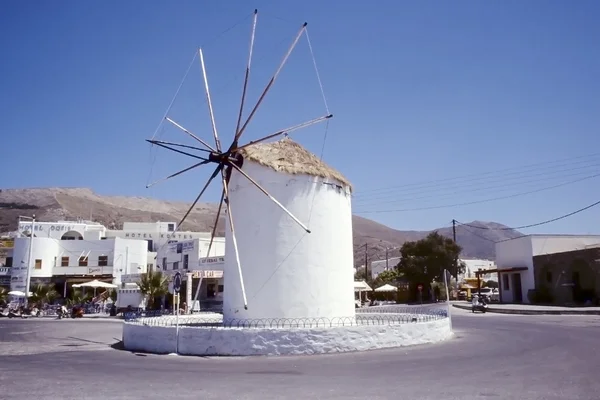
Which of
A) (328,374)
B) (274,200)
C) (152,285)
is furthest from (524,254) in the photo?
(328,374)

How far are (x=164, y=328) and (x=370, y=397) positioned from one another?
8.90m

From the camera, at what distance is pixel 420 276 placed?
54969 millimetres

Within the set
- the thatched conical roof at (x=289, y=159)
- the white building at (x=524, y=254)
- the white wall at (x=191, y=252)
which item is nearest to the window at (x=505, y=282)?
the white building at (x=524, y=254)

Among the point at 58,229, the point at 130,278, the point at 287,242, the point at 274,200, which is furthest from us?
the point at 58,229

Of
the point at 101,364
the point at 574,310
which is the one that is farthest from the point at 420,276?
the point at 101,364

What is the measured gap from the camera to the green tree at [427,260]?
179 feet

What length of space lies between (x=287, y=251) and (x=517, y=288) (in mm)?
38273

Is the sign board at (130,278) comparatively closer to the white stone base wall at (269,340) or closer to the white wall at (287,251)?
the white wall at (287,251)

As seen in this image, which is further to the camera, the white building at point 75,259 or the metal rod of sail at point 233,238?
the white building at point 75,259

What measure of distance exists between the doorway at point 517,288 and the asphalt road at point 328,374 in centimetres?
3374

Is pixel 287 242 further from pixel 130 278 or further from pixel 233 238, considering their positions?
pixel 130 278

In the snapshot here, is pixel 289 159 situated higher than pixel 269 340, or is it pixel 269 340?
pixel 289 159

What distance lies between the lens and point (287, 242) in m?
17.8

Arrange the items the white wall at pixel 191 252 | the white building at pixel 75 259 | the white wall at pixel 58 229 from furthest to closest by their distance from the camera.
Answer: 1. the white wall at pixel 58 229
2. the white building at pixel 75 259
3. the white wall at pixel 191 252
